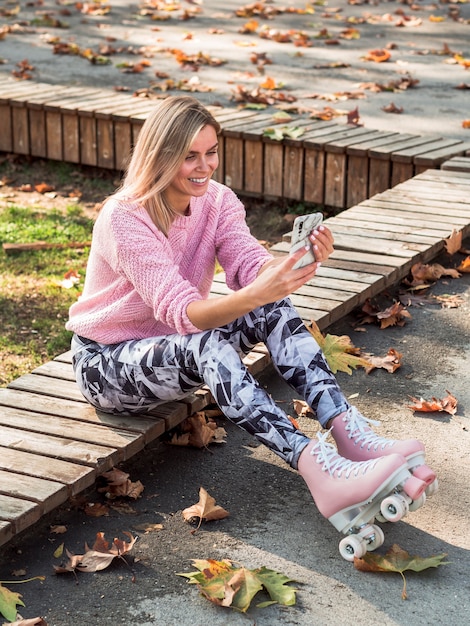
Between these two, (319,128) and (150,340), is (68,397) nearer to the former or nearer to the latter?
(150,340)

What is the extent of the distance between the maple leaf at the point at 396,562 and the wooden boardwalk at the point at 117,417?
2.73 feet

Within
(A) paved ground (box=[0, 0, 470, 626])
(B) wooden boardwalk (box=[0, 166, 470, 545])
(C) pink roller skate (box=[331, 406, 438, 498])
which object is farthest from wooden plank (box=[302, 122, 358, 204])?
(C) pink roller skate (box=[331, 406, 438, 498])

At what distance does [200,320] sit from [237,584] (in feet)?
2.51

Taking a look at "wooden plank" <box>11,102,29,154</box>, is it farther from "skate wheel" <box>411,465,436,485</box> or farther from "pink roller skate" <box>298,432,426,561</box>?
"skate wheel" <box>411,465,436,485</box>

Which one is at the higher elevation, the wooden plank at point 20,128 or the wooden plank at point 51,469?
the wooden plank at point 20,128

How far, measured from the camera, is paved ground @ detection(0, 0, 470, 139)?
26.4 ft

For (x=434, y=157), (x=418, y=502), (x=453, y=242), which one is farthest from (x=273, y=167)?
(x=418, y=502)

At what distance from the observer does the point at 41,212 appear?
6.64 meters

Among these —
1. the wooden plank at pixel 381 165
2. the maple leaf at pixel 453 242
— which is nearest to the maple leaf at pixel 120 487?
the maple leaf at pixel 453 242

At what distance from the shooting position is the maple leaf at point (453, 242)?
16.6 feet

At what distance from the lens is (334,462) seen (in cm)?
289

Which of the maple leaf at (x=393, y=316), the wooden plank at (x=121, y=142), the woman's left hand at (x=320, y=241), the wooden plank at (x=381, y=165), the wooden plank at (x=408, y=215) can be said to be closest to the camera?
the woman's left hand at (x=320, y=241)

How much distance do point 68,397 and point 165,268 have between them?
26.5 inches

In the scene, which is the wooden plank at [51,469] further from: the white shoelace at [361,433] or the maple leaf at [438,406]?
the maple leaf at [438,406]
